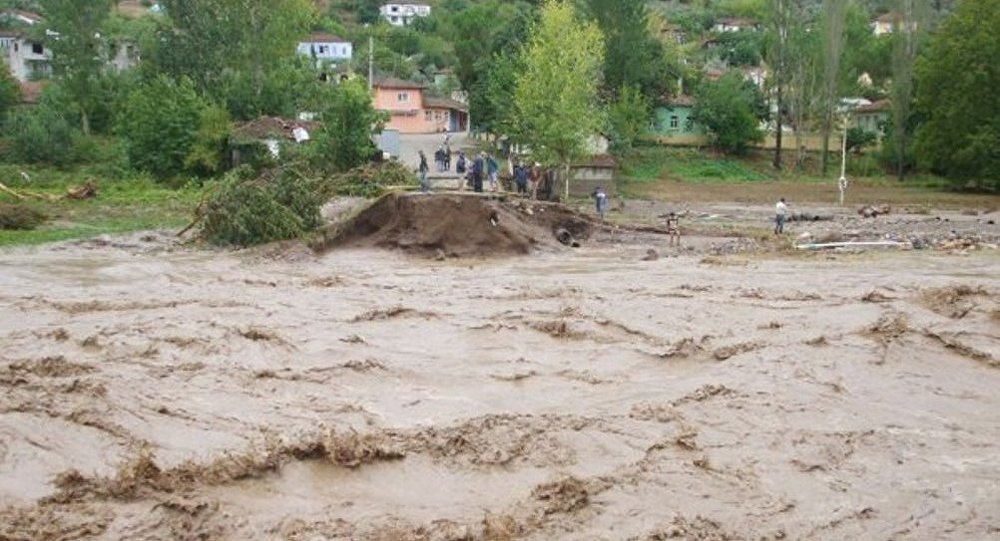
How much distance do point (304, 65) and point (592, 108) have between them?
51.6ft

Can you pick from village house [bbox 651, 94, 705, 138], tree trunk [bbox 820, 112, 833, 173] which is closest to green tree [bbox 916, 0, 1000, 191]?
tree trunk [bbox 820, 112, 833, 173]

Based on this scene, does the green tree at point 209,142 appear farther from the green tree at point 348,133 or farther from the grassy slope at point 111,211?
the green tree at point 348,133

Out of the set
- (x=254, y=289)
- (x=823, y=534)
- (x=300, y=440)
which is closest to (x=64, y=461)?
(x=300, y=440)

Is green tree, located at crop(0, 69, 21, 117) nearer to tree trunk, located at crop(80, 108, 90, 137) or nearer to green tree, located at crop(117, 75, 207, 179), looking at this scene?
tree trunk, located at crop(80, 108, 90, 137)

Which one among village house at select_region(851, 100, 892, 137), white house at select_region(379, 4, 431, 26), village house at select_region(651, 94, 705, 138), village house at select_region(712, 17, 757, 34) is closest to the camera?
village house at select_region(651, 94, 705, 138)

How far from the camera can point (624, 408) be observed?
1243 centimetres

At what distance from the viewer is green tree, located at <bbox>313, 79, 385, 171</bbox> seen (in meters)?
37.5

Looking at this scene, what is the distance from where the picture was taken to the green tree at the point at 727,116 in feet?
197

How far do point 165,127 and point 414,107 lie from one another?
1178 inches

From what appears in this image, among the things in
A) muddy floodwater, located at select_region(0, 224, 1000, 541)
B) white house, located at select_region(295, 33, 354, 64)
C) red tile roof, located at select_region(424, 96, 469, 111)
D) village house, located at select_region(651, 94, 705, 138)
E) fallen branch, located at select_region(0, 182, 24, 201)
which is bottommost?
Answer: muddy floodwater, located at select_region(0, 224, 1000, 541)

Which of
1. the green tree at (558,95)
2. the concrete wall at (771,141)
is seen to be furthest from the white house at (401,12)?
the green tree at (558,95)

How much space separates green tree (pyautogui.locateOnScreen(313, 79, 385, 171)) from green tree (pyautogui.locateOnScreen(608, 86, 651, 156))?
1735cm

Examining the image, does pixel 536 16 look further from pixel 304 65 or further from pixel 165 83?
pixel 165 83

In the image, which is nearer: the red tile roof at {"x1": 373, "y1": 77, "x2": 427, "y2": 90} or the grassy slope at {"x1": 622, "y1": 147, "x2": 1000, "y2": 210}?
the grassy slope at {"x1": 622, "y1": 147, "x2": 1000, "y2": 210}
